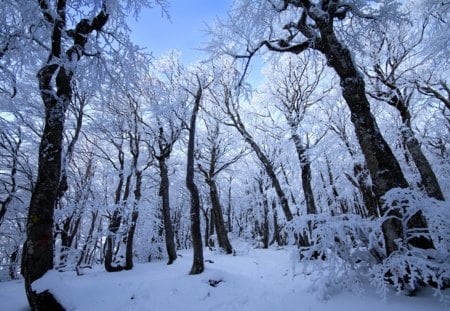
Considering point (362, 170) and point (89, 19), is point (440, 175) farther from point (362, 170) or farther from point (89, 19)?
point (89, 19)

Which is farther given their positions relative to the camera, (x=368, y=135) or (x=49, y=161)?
(x=49, y=161)

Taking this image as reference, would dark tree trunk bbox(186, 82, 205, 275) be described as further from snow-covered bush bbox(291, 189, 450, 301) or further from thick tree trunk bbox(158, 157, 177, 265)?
snow-covered bush bbox(291, 189, 450, 301)

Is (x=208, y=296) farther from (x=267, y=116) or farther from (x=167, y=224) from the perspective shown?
(x=267, y=116)

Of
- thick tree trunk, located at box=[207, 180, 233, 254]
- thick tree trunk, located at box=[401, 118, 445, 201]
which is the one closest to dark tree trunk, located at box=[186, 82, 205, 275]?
thick tree trunk, located at box=[207, 180, 233, 254]

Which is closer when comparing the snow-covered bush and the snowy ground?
the snow-covered bush

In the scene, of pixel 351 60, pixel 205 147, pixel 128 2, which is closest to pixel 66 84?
pixel 128 2

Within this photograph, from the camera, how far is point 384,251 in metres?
3.38

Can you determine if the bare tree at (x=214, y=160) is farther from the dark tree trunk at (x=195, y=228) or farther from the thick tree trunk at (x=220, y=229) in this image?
the dark tree trunk at (x=195, y=228)

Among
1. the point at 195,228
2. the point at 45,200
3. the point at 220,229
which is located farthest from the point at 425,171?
the point at 45,200

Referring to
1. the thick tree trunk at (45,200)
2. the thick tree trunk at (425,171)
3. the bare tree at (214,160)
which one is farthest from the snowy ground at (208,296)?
the bare tree at (214,160)

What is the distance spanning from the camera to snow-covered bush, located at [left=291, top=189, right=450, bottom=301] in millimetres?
2568

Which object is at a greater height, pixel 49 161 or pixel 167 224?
pixel 49 161

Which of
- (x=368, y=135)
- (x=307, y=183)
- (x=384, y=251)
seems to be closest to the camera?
(x=384, y=251)

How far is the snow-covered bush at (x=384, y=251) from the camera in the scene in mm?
2568
